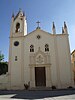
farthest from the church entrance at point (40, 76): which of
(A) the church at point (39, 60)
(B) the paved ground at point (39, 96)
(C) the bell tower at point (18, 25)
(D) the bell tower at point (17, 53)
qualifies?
(B) the paved ground at point (39, 96)

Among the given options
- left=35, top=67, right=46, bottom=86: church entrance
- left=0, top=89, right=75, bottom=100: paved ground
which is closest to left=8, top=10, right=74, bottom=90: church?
left=35, top=67, right=46, bottom=86: church entrance

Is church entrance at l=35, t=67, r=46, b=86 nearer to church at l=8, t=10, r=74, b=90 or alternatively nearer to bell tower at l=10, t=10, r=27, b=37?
church at l=8, t=10, r=74, b=90

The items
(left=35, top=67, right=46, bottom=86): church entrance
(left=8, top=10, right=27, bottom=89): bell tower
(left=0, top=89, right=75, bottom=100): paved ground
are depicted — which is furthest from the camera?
(left=35, top=67, right=46, bottom=86): church entrance

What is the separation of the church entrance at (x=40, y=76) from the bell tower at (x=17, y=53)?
91.9 inches

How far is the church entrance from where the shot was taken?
22.5 metres

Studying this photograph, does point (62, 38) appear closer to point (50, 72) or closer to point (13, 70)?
point (50, 72)

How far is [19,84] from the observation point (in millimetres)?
22156

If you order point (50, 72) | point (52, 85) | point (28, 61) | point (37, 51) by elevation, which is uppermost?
point (37, 51)

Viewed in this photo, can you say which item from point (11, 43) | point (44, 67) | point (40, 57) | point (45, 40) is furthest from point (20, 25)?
point (44, 67)

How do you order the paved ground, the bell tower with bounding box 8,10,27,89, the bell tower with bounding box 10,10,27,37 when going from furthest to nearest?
the bell tower with bounding box 10,10,27,37 → the bell tower with bounding box 8,10,27,89 → the paved ground

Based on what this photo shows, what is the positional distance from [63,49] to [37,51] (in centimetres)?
436

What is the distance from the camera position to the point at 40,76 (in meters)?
23.0

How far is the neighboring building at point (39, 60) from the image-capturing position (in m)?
22.2

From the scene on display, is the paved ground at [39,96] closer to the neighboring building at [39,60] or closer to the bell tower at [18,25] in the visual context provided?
the neighboring building at [39,60]
